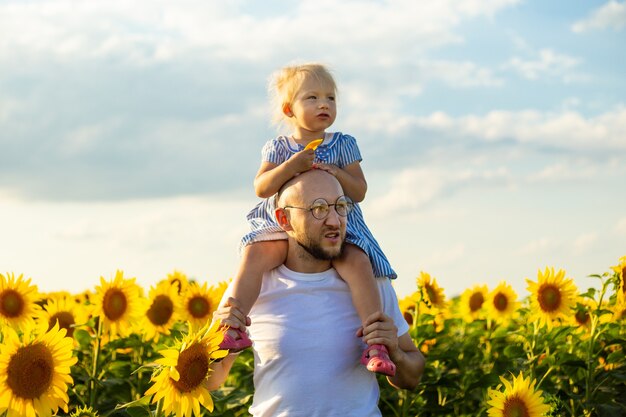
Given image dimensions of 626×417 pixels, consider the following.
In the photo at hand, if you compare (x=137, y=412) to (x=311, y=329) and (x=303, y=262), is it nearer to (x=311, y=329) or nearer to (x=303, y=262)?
(x=311, y=329)

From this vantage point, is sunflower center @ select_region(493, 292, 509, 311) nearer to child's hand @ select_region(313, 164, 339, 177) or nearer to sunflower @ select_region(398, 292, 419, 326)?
sunflower @ select_region(398, 292, 419, 326)

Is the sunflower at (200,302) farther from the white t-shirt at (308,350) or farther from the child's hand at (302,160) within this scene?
the child's hand at (302,160)

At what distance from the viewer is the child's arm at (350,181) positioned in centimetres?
480

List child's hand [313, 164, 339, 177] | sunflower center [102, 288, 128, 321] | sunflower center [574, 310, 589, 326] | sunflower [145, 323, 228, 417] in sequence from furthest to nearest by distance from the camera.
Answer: sunflower center [574, 310, 589, 326] < sunflower center [102, 288, 128, 321] < child's hand [313, 164, 339, 177] < sunflower [145, 323, 228, 417]

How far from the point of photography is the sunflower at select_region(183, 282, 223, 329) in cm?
682

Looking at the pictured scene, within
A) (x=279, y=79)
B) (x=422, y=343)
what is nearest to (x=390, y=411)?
(x=422, y=343)

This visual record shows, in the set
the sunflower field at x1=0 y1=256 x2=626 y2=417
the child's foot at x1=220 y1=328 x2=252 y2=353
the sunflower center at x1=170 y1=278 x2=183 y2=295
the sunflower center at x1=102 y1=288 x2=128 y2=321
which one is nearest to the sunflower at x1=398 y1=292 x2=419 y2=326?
the sunflower field at x1=0 y1=256 x2=626 y2=417

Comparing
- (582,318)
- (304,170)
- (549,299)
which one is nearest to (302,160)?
(304,170)

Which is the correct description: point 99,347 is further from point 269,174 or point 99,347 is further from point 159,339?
point 269,174

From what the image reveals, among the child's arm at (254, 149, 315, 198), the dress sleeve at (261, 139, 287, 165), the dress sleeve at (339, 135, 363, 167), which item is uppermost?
the dress sleeve at (339, 135, 363, 167)

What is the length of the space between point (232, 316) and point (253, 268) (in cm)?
33

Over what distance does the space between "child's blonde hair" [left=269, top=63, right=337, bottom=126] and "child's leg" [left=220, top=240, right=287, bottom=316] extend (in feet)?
3.06

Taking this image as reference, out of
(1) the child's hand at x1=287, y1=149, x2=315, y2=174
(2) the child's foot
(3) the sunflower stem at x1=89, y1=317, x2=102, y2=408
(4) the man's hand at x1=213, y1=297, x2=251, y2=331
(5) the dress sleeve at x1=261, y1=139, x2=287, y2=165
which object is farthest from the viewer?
(3) the sunflower stem at x1=89, y1=317, x2=102, y2=408

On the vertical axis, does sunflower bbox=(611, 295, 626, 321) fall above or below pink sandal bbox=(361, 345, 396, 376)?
above
